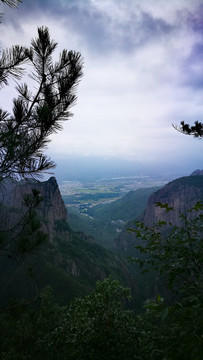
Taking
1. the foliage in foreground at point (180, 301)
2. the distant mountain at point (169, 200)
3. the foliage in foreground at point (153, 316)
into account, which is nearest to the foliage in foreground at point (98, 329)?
the foliage in foreground at point (153, 316)

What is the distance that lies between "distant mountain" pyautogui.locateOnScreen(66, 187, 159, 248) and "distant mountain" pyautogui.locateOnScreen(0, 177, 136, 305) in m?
41.0

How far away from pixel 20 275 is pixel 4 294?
5.90m

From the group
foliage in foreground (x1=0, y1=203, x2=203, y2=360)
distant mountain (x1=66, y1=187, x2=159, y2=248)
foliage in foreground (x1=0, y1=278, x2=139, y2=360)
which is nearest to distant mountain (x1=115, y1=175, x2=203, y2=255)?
distant mountain (x1=66, y1=187, x2=159, y2=248)

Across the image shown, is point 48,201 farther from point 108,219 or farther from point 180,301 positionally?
point 180,301

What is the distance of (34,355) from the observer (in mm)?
14555

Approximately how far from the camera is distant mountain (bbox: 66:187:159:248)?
467 feet

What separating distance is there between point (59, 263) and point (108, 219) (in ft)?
352

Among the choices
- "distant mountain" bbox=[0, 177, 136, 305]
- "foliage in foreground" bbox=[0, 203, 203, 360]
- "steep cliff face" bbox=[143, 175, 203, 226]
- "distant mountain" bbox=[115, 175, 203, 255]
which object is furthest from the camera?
"distant mountain" bbox=[115, 175, 203, 255]

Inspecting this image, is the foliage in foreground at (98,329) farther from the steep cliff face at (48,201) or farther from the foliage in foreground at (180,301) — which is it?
the steep cliff face at (48,201)

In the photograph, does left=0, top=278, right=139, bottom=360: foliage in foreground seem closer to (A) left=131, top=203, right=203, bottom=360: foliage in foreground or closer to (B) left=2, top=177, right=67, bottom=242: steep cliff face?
(A) left=131, top=203, right=203, bottom=360: foliage in foreground

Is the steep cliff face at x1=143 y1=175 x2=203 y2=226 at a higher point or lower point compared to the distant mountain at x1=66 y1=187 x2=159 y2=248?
higher

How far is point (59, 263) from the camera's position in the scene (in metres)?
67.4

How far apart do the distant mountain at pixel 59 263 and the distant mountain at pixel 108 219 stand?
4096 centimetres

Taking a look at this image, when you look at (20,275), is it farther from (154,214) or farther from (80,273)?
(154,214)
